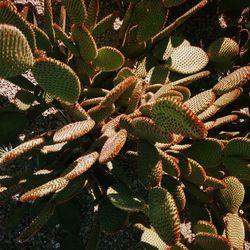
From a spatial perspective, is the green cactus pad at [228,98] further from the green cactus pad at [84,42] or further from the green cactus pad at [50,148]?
the green cactus pad at [50,148]

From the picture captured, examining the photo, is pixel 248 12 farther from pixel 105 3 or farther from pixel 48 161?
pixel 48 161

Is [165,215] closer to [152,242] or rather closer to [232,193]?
[152,242]

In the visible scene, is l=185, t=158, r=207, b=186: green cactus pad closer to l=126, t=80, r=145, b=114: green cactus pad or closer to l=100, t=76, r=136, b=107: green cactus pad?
l=126, t=80, r=145, b=114: green cactus pad

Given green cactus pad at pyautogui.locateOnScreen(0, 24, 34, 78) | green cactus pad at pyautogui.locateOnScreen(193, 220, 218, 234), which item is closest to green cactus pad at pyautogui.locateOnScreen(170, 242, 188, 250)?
green cactus pad at pyautogui.locateOnScreen(193, 220, 218, 234)

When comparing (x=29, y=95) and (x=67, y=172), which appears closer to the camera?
(x=67, y=172)

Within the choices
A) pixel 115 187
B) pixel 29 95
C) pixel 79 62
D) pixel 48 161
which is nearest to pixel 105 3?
pixel 79 62

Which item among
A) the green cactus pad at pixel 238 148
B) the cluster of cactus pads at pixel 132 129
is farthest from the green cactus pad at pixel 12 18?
the green cactus pad at pixel 238 148
